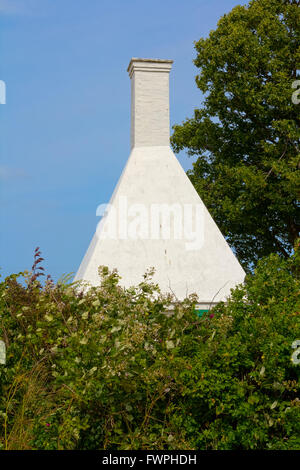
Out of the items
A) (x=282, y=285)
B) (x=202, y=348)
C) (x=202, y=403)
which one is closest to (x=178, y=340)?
(x=202, y=348)

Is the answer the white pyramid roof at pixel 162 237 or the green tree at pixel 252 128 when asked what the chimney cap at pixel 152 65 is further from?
the green tree at pixel 252 128

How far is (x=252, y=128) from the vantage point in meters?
20.3

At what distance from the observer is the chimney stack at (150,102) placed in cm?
1358

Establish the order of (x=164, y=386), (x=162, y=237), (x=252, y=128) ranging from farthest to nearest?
(x=252, y=128) → (x=162, y=237) → (x=164, y=386)

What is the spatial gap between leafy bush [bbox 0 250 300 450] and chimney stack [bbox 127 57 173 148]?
775 centimetres

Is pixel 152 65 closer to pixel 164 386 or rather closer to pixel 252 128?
pixel 252 128

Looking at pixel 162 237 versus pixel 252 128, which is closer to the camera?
pixel 162 237

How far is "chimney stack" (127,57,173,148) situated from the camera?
44.5 feet

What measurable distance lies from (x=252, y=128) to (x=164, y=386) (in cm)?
1650

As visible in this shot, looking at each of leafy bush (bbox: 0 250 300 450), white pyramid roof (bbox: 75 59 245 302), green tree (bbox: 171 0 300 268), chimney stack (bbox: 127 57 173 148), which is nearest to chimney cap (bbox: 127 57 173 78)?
chimney stack (bbox: 127 57 173 148)

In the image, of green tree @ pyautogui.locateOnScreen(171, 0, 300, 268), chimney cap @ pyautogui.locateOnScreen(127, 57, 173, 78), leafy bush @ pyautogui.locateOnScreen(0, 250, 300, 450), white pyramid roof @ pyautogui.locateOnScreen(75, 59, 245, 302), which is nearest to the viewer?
leafy bush @ pyautogui.locateOnScreen(0, 250, 300, 450)

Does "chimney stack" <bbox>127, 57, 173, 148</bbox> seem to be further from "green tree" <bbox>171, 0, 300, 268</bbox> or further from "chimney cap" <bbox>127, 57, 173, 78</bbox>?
"green tree" <bbox>171, 0, 300, 268</bbox>

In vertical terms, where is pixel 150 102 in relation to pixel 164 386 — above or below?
above

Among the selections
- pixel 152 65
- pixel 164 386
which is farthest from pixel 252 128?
pixel 164 386
